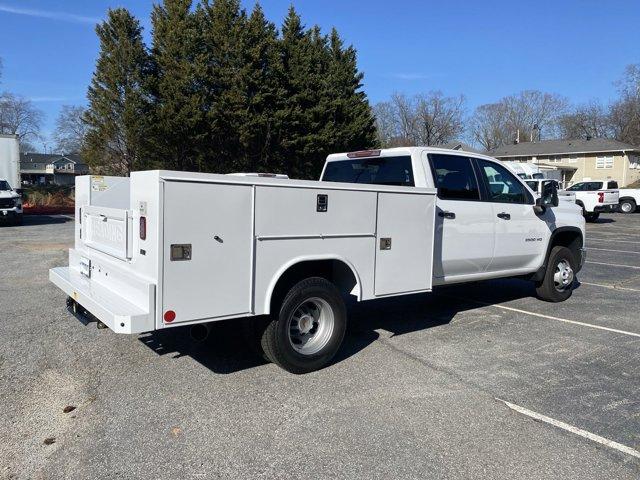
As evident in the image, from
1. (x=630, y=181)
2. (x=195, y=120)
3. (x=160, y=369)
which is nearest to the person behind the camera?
(x=160, y=369)

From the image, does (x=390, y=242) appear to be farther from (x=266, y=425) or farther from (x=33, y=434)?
(x=33, y=434)

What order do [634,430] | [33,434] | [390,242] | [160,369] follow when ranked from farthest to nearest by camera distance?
[390,242] < [160,369] < [634,430] < [33,434]

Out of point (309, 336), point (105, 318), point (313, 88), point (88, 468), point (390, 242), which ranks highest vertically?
point (313, 88)

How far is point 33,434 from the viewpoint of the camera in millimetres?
3695

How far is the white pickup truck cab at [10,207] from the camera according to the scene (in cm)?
1920

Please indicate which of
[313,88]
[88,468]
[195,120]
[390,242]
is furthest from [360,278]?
[313,88]

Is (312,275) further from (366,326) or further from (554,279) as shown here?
(554,279)

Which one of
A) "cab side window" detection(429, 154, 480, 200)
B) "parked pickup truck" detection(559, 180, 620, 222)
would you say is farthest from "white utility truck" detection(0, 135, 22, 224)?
"parked pickup truck" detection(559, 180, 620, 222)

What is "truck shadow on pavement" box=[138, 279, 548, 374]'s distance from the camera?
17.3 ft

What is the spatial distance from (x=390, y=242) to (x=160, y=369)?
246 cm

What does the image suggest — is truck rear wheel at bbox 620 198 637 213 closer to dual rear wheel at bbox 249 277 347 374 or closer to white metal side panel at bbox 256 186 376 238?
white metal side panel at bbox 256 186 376 238

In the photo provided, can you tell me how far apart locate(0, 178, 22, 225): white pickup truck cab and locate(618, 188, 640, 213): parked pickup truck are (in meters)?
32.2

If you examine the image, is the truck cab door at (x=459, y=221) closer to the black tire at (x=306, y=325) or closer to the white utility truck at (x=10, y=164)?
the black tire at (x=306, y=325)

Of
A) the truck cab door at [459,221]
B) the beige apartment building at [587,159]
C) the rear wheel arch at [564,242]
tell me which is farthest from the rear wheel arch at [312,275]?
the beige apartment building at [587,159]
